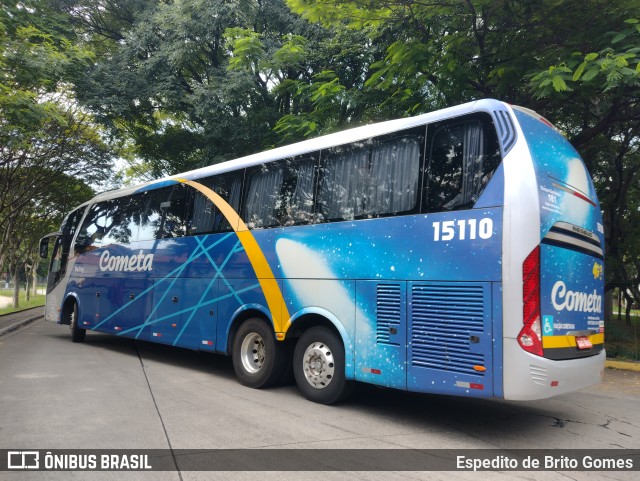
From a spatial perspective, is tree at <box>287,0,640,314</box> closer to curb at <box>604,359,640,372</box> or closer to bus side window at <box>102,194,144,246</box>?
curb at <box>604,359,640,372</box>

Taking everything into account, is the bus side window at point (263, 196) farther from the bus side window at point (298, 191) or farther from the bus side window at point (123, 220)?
the bus side window at point (123, 220)

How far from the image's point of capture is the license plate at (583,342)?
537cm

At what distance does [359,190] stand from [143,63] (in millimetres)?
12043

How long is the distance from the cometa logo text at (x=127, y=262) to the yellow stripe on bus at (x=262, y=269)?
97.5 inches

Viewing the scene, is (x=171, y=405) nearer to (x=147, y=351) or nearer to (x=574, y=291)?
(x=574, y=291)

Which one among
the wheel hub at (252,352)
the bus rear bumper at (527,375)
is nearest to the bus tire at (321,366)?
the wheel hub at (252,352)

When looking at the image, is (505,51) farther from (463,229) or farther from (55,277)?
(55,277)

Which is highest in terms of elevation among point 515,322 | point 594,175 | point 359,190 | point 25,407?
point 594,175

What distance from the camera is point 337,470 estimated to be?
4270 mm

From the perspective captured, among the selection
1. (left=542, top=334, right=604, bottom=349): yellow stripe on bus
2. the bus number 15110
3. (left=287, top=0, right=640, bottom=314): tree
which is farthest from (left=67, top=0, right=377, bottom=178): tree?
(left=542, top=334, right=604, bottom=349): yellow stripe on bus

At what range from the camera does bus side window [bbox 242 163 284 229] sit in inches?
301

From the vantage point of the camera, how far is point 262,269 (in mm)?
7516

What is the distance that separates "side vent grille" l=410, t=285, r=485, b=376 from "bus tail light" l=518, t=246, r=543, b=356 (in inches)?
15.8

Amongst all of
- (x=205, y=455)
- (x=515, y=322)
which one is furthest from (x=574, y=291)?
(x=205, y=455)
